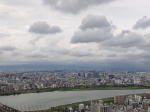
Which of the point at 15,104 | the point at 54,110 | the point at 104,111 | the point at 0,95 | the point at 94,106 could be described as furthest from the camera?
the point at 0,95

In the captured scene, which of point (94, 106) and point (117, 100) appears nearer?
point (94, 106)

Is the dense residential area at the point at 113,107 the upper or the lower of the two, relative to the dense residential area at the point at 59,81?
lower

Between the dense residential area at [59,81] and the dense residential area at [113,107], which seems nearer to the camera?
the dense residential area at [113,107]

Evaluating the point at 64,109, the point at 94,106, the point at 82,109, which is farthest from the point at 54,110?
the point at 94,106

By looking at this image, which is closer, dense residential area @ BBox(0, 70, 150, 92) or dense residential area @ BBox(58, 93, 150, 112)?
dense residential area @ BBox(58, 93, 150, 112)

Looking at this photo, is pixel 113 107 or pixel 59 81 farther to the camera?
pixel 59 81

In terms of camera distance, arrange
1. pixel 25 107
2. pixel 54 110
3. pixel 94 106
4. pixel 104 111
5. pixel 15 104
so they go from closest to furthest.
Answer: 1. pixel 104 111
2. pixel 94 106
3. pixel 54 110
4. pixel 25 107
5. pixel 15 104

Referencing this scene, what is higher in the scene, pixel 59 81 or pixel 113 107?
pixel 59 81

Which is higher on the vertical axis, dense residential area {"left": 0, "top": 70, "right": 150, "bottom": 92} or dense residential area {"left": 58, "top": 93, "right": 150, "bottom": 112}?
dense residential area {"left": 0, "top": 70, "right": 150, "bottom": 92}

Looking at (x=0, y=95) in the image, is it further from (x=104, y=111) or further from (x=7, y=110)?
(x=104, y=111)
